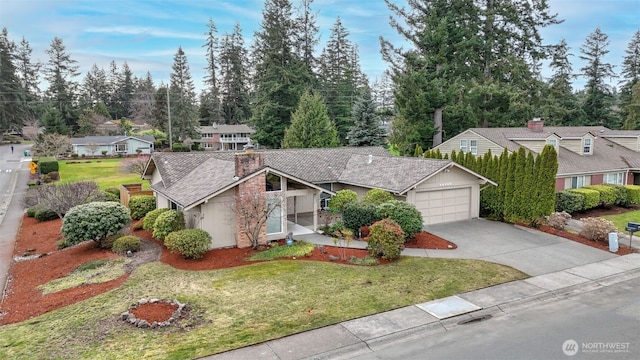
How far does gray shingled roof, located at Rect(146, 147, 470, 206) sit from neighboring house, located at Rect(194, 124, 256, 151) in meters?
45.1

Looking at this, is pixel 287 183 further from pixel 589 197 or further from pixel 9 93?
pixel 9 93

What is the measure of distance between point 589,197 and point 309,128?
25454 millimetres

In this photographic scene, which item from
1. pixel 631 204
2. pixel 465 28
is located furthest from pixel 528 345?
pixel 465 28

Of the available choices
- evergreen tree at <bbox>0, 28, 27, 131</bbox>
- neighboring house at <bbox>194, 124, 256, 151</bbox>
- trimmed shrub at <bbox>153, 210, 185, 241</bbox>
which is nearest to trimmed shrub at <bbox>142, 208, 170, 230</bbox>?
trimmed shrub at <bbox>153, 210, 185, 241</bbox>

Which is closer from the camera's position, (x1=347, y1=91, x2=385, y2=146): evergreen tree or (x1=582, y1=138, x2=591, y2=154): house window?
(x1=582, y1=138, x2=591, y2=154): house window

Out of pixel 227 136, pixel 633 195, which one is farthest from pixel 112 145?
pixel 633 195

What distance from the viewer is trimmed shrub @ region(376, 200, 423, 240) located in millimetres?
16891

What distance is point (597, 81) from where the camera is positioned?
54.6 m

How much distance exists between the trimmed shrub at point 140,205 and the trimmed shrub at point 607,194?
2635cm

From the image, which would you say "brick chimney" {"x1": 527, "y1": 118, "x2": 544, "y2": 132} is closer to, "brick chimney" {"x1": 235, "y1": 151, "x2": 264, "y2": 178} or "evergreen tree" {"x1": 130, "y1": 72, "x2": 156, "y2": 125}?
"brick chimney" {"x1": 235, "y1": 151, "x2": 264, "y2": 178}

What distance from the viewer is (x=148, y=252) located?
16.6 metres

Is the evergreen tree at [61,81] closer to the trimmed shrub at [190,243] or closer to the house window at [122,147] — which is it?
the house window at [122,147]

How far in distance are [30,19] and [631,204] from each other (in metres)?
35.7

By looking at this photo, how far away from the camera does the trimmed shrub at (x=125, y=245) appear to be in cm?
1645
